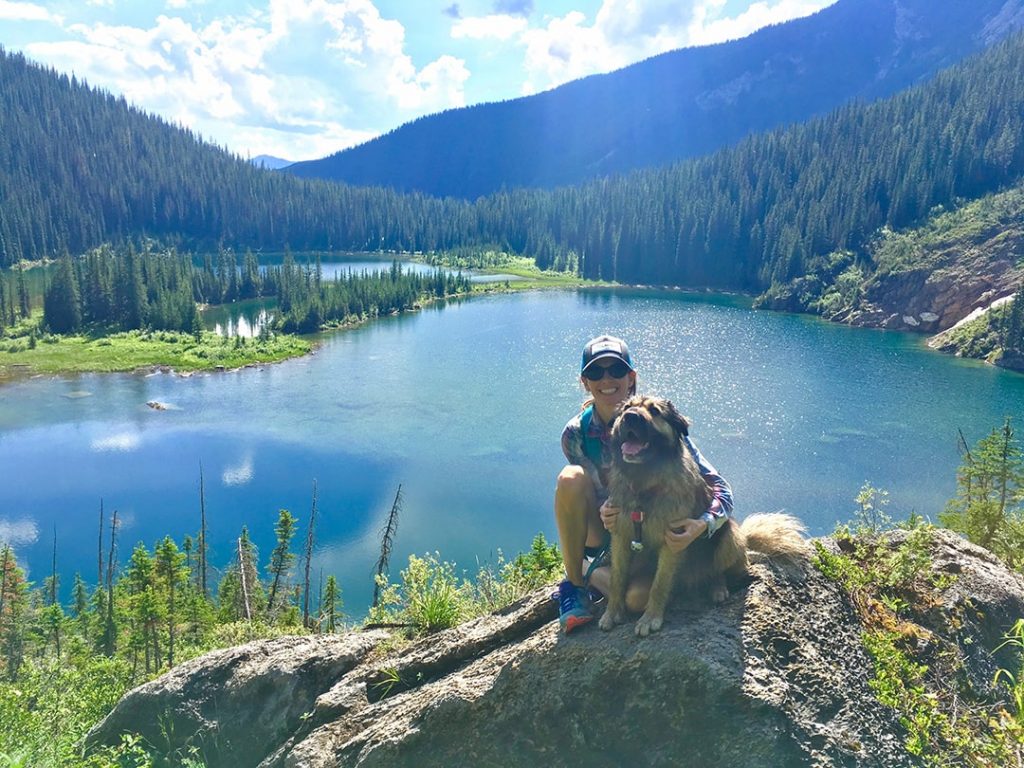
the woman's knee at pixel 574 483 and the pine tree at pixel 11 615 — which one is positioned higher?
the woman's knee at pixel 574 483

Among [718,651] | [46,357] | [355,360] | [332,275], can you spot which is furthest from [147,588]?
[332,275]

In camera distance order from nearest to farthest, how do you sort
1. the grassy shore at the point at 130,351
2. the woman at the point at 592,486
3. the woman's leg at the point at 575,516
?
the woman at the point at 592,486
the woman's leg at the point at 575,516
the grassy shore at the point at 130,351

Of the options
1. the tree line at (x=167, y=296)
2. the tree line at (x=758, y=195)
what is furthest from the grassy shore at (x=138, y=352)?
the tree line at (x=758, y=195)

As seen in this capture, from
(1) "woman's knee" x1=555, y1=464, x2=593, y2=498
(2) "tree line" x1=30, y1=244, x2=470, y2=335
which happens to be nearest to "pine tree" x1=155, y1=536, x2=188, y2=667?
(1) "woman's knee" x1=555, y1=464, x2=593, y2=498

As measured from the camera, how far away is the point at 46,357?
78.9 m

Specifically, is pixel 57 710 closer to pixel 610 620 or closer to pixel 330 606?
pixel 610 620

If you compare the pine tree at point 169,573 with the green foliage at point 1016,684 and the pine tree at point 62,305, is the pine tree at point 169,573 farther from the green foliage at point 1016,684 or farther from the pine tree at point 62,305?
the pine tree at point 62,305

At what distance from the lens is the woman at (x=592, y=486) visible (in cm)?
582

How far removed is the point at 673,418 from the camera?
17.8 ft

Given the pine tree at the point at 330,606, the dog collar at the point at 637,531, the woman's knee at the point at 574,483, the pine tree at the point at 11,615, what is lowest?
the pine tree at the point at 11,615

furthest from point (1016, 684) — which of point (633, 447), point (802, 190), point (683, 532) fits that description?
point (802, 190)

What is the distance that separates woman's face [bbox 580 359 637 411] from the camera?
6.15 m

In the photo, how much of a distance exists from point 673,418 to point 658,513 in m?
0.78

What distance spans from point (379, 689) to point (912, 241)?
12814cm
